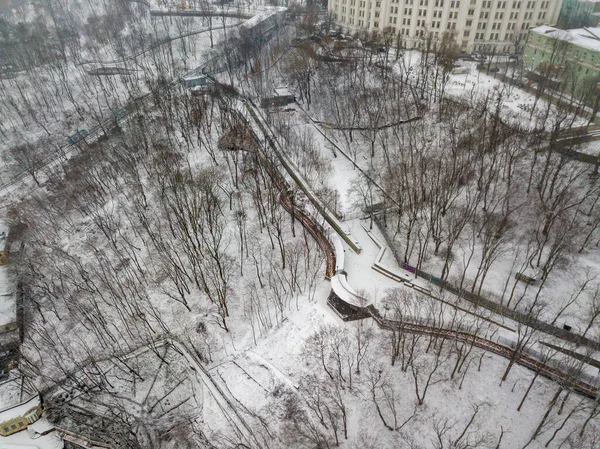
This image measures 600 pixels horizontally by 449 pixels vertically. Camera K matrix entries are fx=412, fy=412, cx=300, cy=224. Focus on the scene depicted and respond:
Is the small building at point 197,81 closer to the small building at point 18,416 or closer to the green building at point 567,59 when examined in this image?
the green building at point 567,59

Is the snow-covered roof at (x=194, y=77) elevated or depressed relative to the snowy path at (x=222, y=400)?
elevated

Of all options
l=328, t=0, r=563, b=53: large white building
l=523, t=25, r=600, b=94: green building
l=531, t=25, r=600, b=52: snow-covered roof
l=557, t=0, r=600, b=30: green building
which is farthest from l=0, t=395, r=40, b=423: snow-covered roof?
l=557, t=0, r=600, b=30: green building

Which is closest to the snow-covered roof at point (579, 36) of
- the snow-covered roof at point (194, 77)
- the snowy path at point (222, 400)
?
the snow-covered roof at point (194, 77)

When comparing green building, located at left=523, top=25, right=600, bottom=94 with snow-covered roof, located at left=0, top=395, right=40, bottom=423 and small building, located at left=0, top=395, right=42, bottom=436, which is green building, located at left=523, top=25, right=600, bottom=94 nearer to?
snow-covered roof, located at left=0, top=395, right=40, bottom=423

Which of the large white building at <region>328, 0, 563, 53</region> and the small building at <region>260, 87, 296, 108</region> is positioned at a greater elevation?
the large white building at <region>328, 0, 563, 53</region>

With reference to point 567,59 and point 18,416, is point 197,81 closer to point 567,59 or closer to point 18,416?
point 567,59

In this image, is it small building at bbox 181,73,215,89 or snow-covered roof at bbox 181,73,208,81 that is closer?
small building at bbox 181,73,215,89
